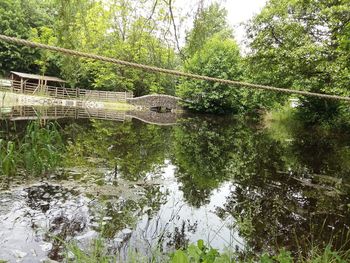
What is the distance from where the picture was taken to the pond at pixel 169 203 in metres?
2.62

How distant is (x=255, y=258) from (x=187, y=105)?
2004 cm

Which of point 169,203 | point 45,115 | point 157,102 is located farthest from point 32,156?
point 157,102

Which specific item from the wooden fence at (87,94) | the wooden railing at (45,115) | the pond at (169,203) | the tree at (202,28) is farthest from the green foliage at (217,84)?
the tree at (202,28)

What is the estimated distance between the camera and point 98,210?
122 inches

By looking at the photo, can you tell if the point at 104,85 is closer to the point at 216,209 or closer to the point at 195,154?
the point at 195,154

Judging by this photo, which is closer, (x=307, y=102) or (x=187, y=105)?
(x=307, y=102)

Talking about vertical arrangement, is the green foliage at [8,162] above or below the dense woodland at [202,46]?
below

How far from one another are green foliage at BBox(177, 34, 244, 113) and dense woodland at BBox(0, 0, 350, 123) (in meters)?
0.06

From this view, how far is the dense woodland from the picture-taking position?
103 inches

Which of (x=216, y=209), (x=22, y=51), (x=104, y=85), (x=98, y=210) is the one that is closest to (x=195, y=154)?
(x=216, y=209)

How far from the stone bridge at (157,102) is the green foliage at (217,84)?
3.35 m

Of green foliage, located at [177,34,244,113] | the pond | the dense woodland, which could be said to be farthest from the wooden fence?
the pond

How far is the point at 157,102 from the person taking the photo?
24625 millimetres

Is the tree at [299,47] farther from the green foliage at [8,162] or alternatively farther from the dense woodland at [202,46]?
the green foliage at [8,162]
